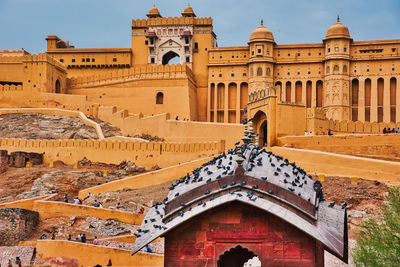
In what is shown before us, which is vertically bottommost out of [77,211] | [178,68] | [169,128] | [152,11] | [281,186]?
[77,211]

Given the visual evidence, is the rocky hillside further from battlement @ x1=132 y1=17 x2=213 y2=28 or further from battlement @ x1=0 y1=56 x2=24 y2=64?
battlement @ x1=132 y1=17 x2=213 y2=28

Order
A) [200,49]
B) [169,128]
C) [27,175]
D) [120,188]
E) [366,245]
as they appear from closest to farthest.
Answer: [366,245] → [120,188] → [27,175] → [169,128] → [200,49]

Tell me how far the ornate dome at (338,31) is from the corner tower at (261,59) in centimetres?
458

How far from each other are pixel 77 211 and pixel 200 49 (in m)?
27.7

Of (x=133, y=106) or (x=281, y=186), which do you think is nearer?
(x=281, y=186)

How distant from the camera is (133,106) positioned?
44.2 meters

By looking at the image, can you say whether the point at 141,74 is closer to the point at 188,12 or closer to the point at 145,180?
the point at 188,12

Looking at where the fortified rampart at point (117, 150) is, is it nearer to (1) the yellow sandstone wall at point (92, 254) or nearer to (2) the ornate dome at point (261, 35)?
(1) the yellow sandstone wall at point (92, 254)

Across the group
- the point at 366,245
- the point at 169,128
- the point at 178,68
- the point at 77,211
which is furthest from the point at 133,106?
the point at 366,245

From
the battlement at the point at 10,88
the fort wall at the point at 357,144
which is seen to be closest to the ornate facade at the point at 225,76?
the battlement at the point at 10,88

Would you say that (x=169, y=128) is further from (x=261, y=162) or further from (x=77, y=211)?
(x=261, y=162)

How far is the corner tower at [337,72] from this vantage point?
43.0 meters

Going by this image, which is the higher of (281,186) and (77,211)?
(281,186)

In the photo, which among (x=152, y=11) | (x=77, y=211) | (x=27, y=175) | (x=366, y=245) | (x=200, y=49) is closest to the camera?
(x=366, y=245)
